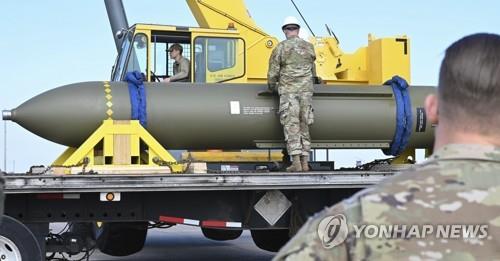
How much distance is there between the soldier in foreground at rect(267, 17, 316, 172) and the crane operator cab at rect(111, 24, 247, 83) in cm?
121

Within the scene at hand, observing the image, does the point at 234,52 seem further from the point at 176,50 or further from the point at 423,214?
the point at 423,214

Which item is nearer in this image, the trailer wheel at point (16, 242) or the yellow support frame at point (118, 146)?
the trailer wheel at point (16, 242)

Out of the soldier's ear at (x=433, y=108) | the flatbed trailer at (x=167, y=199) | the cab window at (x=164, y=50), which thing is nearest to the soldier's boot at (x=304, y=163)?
the flatbed trailer at (x=167, y=199)

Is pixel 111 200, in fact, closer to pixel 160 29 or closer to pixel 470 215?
pixel 160 29

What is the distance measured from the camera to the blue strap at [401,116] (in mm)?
7488

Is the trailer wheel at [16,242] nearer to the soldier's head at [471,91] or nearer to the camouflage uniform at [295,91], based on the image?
the camouflage uniform at [295,91]

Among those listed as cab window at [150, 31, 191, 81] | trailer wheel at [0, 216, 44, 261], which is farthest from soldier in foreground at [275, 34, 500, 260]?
cab window at [150, 31, 191, 81]

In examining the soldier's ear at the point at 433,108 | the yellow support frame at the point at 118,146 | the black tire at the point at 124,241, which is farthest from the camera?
the black tire at the point at 124,241

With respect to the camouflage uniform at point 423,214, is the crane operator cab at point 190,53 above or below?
above

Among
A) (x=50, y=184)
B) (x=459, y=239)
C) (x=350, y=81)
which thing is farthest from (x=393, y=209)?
(x=350, y=81)

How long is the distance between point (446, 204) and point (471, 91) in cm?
23

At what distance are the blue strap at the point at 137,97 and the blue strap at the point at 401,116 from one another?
108 inches

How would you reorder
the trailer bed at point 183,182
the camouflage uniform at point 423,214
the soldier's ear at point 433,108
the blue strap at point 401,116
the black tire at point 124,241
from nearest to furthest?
the camouflage uniform at point 423,214
the soldier's ear at point 433,108
the trailer bed at point 183,182
the blue strap at point 401,116
the black tire at point 124,241

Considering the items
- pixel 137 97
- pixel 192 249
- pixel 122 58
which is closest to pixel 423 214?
pixel 137 97
